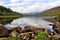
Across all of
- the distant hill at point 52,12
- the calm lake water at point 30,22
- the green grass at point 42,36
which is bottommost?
the green grass at point 42,36

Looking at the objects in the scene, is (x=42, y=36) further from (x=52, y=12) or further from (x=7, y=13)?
(x=7, y=13)

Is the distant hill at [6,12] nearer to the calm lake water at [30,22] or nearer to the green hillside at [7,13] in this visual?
the green hillside at [7,13]

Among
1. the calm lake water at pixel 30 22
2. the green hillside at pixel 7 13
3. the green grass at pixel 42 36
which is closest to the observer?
the green grass at pixel 42 36

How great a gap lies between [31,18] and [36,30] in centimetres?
44

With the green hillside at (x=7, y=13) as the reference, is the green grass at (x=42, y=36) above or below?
below

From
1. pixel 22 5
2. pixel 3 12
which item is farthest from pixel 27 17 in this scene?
pixel 3 12

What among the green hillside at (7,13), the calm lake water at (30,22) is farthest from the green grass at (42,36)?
the green hillside at (7,13)

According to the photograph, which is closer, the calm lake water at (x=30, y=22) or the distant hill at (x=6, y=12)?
the calm lake water at (x=30, y=22)

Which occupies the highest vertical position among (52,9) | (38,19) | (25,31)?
(52,9)

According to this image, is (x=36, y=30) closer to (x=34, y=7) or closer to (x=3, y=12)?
(x=34, y=7)

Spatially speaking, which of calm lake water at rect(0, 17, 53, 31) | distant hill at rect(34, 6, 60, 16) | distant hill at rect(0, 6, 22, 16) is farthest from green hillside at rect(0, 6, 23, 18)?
distant hill at rect(34, 6, 60, 16)

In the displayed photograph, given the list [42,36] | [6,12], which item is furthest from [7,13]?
[42,36]

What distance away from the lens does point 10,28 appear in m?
5.09

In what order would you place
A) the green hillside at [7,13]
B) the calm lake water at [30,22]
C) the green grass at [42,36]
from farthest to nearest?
the green hillside at [7,13], the calm lake water at [30,22], the green grass at [42,36]
